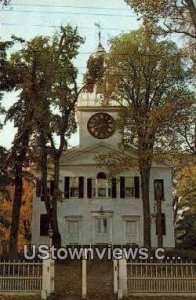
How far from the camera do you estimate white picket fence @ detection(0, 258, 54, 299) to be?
15836mm

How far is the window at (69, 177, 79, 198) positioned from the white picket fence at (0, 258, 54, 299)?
2271 cm

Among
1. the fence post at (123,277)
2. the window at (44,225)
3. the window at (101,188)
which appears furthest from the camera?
the window at (101,188)

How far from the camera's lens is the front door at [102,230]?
37.7 m

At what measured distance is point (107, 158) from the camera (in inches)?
1297

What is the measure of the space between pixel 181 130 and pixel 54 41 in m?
11.1

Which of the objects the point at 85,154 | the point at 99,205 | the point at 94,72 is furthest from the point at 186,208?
the point at 94,72

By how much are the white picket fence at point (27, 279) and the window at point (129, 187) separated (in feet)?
75.2

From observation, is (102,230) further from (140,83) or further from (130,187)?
(140,83)

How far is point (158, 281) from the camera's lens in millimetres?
16031

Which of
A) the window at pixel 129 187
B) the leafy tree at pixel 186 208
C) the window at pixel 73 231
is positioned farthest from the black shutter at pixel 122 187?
the leafy tree at pixel 186 208

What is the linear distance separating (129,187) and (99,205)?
2702 millimetres

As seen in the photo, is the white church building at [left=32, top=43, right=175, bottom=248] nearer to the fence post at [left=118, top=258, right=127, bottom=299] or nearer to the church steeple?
the church steeple

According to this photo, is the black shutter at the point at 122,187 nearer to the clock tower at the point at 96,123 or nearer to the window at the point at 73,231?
the clock tower at the point at 96,123

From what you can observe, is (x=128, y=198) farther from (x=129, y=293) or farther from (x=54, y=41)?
(x=129, y=293)
